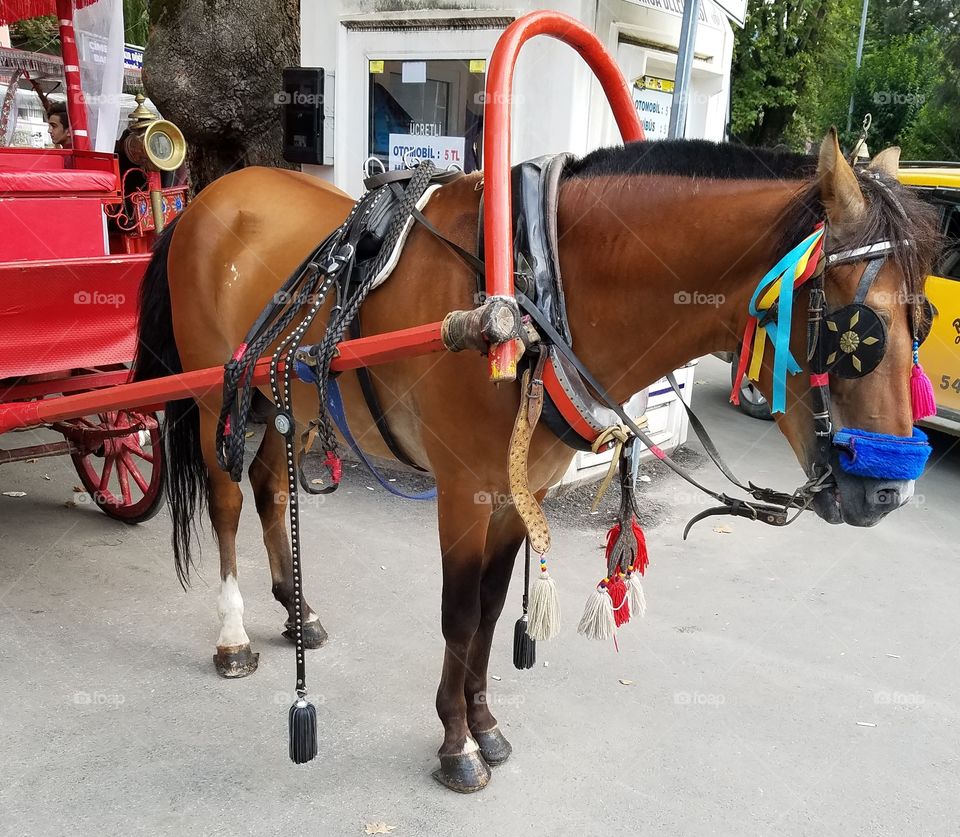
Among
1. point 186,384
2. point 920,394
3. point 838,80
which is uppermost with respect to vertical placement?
point 838,80

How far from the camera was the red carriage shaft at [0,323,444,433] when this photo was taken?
2.08m

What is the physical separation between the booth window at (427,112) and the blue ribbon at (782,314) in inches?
130

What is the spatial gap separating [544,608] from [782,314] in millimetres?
1172

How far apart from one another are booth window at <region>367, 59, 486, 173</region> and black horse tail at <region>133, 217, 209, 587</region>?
2064mm

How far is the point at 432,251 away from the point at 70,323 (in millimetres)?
1940

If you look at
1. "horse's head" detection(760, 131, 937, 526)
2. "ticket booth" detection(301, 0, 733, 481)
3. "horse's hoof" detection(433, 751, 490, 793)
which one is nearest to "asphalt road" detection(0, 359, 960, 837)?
"horse's hoof" detection(433, 751, 490, 793)

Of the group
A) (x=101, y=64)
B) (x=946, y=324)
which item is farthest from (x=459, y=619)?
(x=946, y=324)

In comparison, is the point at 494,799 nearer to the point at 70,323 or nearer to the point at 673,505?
the point at 70,323

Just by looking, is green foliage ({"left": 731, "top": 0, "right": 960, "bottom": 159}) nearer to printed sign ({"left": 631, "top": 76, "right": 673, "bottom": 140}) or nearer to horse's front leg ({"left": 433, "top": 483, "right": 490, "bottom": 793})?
printed sign ({"left": 631, "top": 76, "right": 673, "bottom": 140})

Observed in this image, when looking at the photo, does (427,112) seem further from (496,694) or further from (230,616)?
(496,694)

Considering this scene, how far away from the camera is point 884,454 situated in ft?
5.60

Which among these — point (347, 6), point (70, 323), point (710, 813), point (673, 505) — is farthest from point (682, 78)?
A: point (710, 813)

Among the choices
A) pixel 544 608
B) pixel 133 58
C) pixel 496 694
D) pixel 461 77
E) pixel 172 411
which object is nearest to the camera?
pixel 544 608

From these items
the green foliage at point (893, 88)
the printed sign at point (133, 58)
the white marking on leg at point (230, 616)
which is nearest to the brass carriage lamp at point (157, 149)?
the white marking on leg at point (230, 616)
